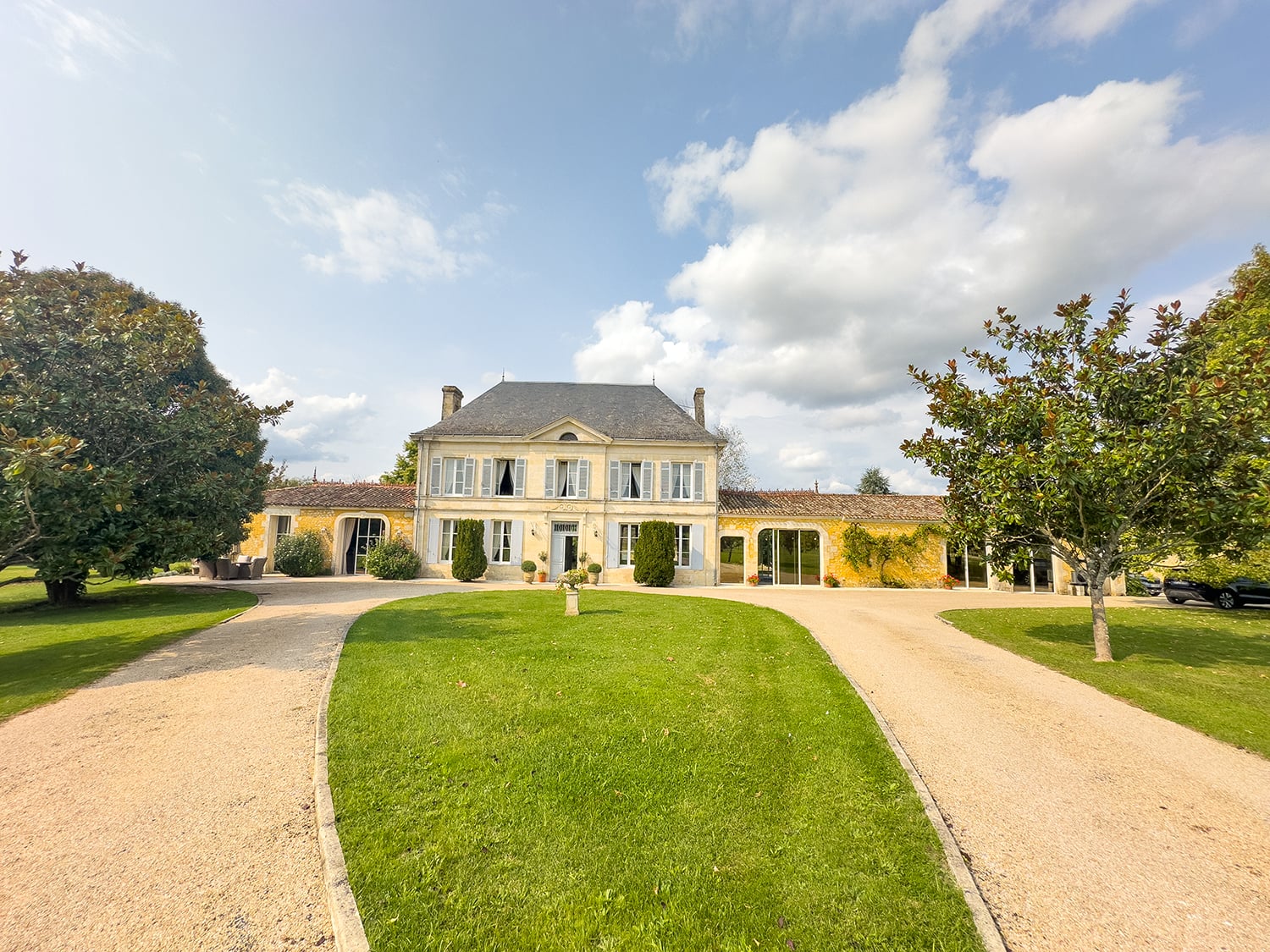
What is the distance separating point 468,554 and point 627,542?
6376 millimetres

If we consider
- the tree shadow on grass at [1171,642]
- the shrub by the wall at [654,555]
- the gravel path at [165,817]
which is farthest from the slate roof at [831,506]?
the gravel path at [165,817]

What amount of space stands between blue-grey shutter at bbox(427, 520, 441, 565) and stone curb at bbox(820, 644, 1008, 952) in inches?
753

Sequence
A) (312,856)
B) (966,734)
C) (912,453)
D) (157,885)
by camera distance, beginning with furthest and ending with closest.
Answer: (912,453), (966,734), (312,856), (157,885)

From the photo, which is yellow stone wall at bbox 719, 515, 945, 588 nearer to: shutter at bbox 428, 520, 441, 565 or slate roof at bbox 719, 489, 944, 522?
slate roof at bbox 719, 489, 944, 522

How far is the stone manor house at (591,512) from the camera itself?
69.4 ft

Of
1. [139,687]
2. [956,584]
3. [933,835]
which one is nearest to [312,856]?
[933,835]

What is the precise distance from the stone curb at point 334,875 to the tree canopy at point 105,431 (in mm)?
6416

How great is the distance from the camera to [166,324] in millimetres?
10133

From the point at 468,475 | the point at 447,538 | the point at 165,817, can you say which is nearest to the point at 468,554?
the point at 447,538

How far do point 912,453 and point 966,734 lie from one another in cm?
657

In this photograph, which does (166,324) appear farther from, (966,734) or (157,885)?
(966,734)

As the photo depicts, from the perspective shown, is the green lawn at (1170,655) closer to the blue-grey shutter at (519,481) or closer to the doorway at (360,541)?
the blue-grey shutter at (519,481)

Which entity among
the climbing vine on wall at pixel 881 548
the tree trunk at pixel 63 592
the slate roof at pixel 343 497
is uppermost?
the slate roof at pixel 343 497

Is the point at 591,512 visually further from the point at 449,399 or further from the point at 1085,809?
the point at 1085,809
